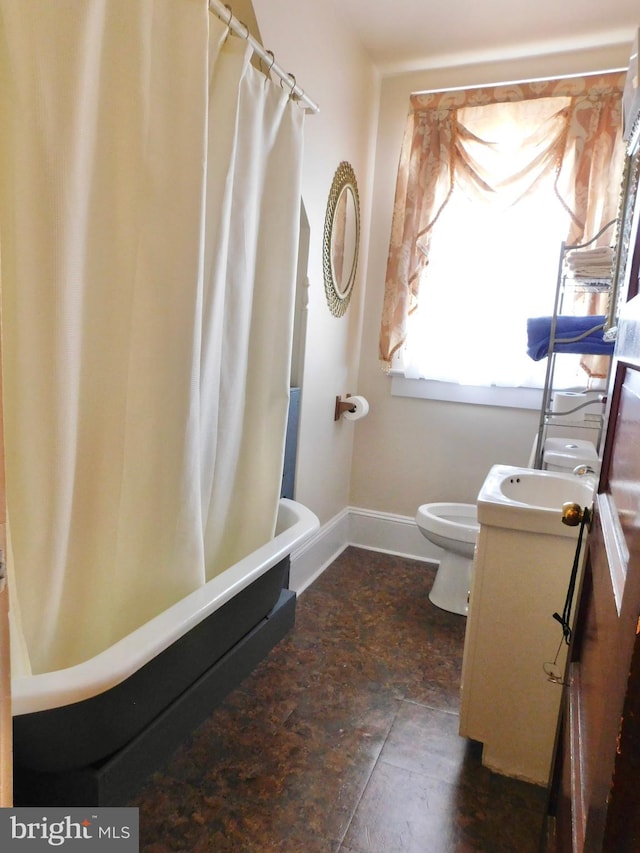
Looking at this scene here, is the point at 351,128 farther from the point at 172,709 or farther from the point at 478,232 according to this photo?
the point at 172,709

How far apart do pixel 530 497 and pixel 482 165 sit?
5.49 feet

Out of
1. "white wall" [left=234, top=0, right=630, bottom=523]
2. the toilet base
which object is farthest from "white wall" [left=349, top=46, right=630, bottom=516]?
the toilet base

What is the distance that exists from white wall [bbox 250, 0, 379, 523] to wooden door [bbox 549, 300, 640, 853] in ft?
5.24

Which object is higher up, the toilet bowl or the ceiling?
the ceiling

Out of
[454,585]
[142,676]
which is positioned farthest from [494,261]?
[142,676]

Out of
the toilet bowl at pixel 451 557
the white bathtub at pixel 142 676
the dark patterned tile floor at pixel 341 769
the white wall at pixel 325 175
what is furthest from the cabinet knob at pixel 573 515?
the white wall at pixel 325 175

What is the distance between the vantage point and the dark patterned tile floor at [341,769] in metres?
1.30

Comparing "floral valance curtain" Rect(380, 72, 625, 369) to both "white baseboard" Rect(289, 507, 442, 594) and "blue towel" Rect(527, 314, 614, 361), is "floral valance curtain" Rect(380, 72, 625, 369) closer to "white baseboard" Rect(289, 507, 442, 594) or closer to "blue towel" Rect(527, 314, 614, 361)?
"blue towel" Rect(527, 314, 614, 361)

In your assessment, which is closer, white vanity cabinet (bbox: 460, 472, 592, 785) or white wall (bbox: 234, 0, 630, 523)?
white vanity cabinet (bbox: 460, 472, 592, 785)

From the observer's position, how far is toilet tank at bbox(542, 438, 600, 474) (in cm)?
214

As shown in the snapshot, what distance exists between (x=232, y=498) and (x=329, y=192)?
4.72 feet

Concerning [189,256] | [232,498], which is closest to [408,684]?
[232,498]

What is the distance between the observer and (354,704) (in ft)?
5.83

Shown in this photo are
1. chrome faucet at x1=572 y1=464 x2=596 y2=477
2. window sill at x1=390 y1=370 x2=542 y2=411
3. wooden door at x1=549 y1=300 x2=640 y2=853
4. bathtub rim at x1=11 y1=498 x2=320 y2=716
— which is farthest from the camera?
window sill at x1=390 y1=370 x2=542 y2=411
